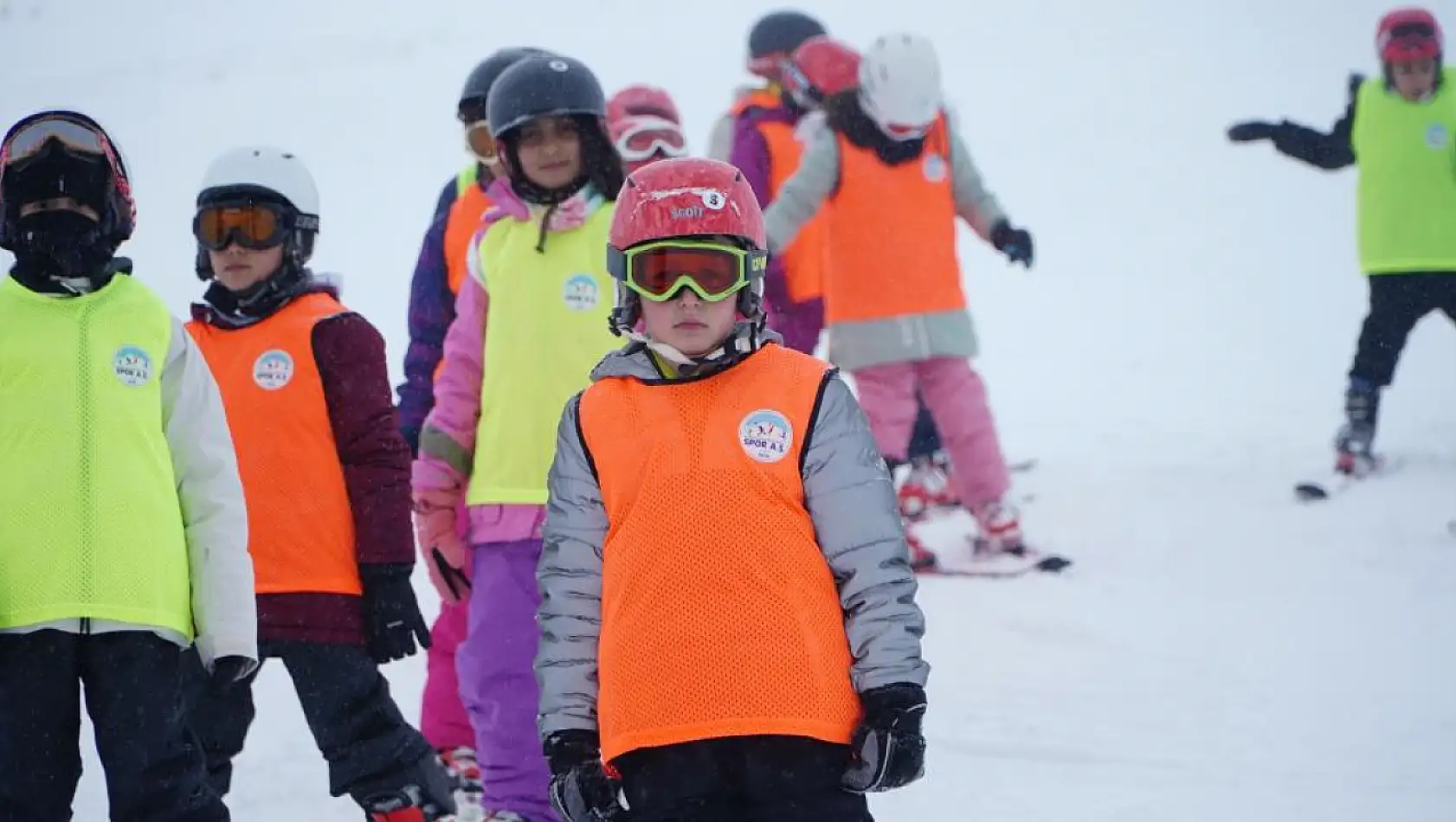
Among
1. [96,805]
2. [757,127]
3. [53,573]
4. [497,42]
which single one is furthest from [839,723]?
[497,42]

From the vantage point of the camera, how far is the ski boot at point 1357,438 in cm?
819

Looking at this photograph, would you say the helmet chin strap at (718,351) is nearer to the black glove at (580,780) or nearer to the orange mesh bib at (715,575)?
the orange mesh bib at (715,575)

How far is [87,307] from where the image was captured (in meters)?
3.52

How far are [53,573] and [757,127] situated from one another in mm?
5315

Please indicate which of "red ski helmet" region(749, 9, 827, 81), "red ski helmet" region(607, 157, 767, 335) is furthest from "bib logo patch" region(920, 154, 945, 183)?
"red ski helmet" region(607, 157, 767, 335)

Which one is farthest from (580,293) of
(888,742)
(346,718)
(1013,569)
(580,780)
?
(1013,569)

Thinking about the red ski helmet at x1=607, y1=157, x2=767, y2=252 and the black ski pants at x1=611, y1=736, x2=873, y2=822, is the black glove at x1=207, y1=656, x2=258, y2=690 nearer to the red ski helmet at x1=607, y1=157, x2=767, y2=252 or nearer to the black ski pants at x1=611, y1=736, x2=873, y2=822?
the black ski pants at x1=611, y1=736, x2=873, y2=822

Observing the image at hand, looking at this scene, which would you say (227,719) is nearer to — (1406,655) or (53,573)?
(53,573)

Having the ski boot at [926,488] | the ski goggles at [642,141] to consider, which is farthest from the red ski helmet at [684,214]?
the ski boot at [926,488]

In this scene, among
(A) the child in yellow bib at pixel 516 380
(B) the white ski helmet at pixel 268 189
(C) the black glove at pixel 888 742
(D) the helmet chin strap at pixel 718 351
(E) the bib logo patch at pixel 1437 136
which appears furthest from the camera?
(E) the bib logo patch at pixel 1437 136

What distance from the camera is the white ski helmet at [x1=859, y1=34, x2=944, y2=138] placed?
7102 millimetres

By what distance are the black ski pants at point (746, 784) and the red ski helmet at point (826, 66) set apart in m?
5.20

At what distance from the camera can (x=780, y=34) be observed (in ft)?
28.9

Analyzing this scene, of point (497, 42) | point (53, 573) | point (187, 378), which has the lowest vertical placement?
point (53, 573)
